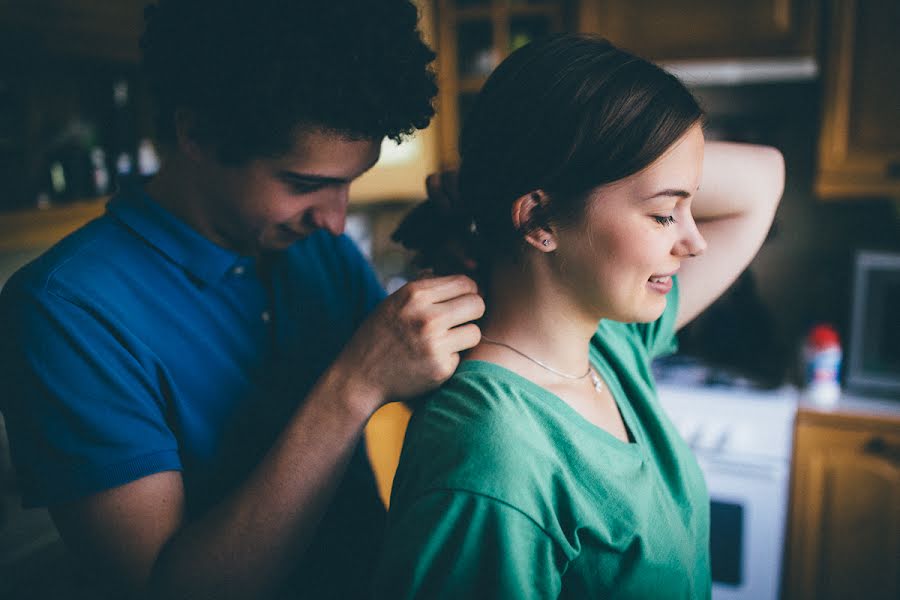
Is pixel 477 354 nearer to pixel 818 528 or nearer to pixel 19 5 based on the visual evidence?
pixel 19 5

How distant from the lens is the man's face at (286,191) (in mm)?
804

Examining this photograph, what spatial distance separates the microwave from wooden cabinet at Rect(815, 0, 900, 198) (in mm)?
221

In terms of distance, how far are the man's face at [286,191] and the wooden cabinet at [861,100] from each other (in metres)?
1.70

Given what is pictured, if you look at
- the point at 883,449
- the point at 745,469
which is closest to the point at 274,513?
the point at 745,469

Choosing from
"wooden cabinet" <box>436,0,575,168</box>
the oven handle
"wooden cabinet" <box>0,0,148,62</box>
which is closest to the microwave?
the oven handle

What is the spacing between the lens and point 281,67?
0.77 m

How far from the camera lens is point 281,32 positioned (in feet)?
2.54

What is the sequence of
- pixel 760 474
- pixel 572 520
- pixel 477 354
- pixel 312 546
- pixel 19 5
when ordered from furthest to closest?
pixel 760 474
pixel 19 5
pixel 312 546
pixel 477 354
pixel 572 520

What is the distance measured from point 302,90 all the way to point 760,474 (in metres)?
1.70

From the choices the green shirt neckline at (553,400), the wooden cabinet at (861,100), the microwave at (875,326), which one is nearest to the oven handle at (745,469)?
the microwave at (875,326)

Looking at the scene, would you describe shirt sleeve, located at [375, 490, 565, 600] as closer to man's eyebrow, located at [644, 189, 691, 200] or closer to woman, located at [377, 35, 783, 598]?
woman, located at [377, 35, 783, 598]

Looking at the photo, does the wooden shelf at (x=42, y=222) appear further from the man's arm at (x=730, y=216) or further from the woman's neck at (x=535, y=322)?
the man's arm at (x=730, y=216)

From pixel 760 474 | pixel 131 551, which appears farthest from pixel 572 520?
pixel 760 474

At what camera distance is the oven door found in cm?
190
